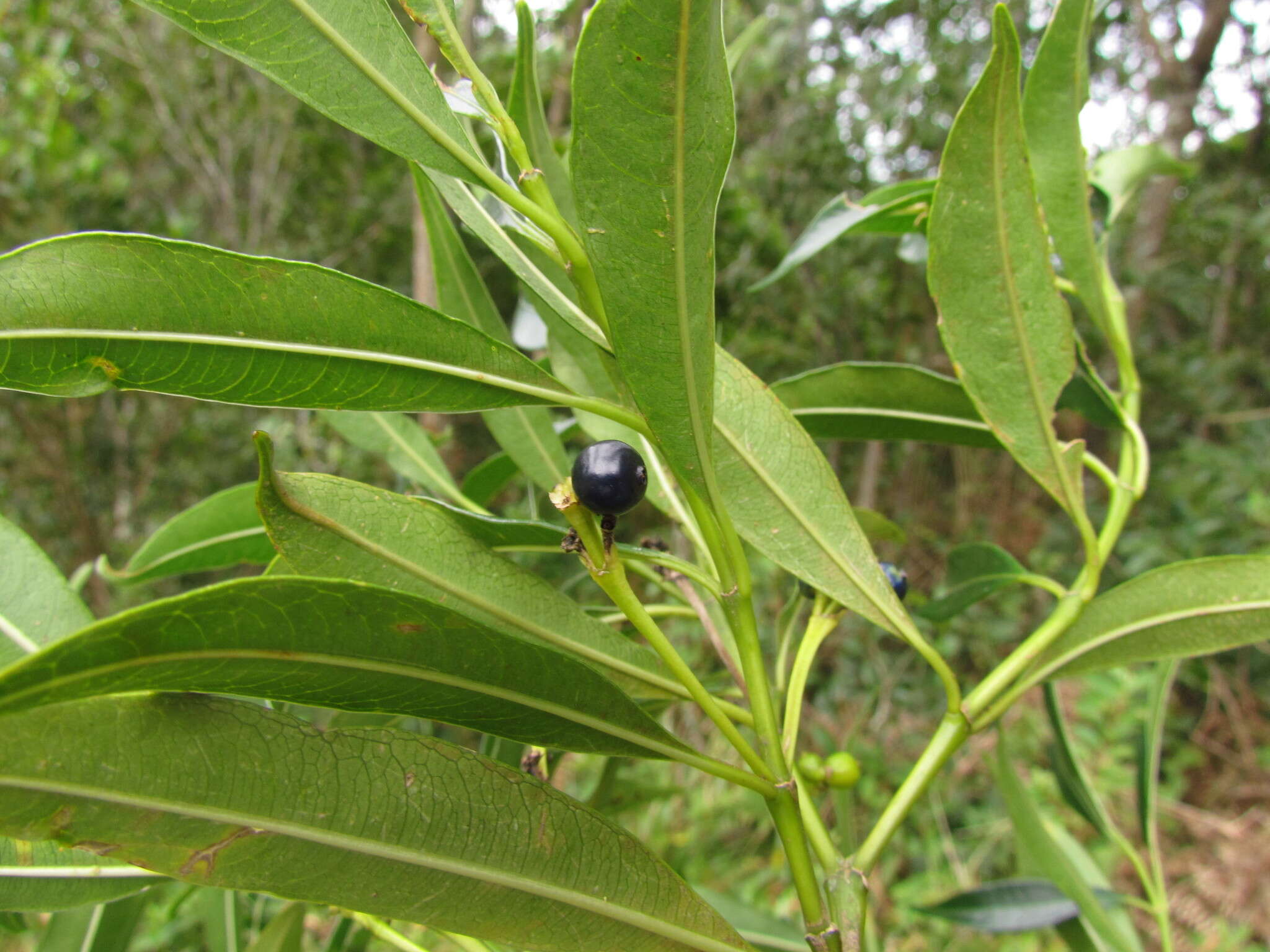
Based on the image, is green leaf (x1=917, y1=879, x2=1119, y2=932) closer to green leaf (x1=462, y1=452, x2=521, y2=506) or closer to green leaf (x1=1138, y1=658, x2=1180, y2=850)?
green leaf (x1=1138, y1=658, x2=1180, y2=850)

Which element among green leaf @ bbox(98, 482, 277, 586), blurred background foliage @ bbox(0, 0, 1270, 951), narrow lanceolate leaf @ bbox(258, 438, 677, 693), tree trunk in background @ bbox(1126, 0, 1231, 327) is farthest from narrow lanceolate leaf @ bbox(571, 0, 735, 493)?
tree trunk in background @ bbox(1126, 0, 1231, 327)

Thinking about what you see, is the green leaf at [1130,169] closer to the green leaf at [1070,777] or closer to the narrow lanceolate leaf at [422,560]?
the green leaf at [1070,777]

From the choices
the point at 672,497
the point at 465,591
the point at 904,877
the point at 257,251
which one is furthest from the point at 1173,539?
the point at 257,251

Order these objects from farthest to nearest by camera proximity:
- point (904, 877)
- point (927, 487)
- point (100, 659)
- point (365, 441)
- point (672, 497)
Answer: point (927, 487) < point (904, 877) < point (365, 441) < point (672, 497) < point (100, 659)

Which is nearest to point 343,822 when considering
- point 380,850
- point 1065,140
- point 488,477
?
point 380,850

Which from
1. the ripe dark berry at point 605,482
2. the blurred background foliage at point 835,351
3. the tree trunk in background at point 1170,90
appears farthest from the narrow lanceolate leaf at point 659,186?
the tree trunk in background at point 1170,90

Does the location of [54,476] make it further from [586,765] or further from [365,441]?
[365,441]
